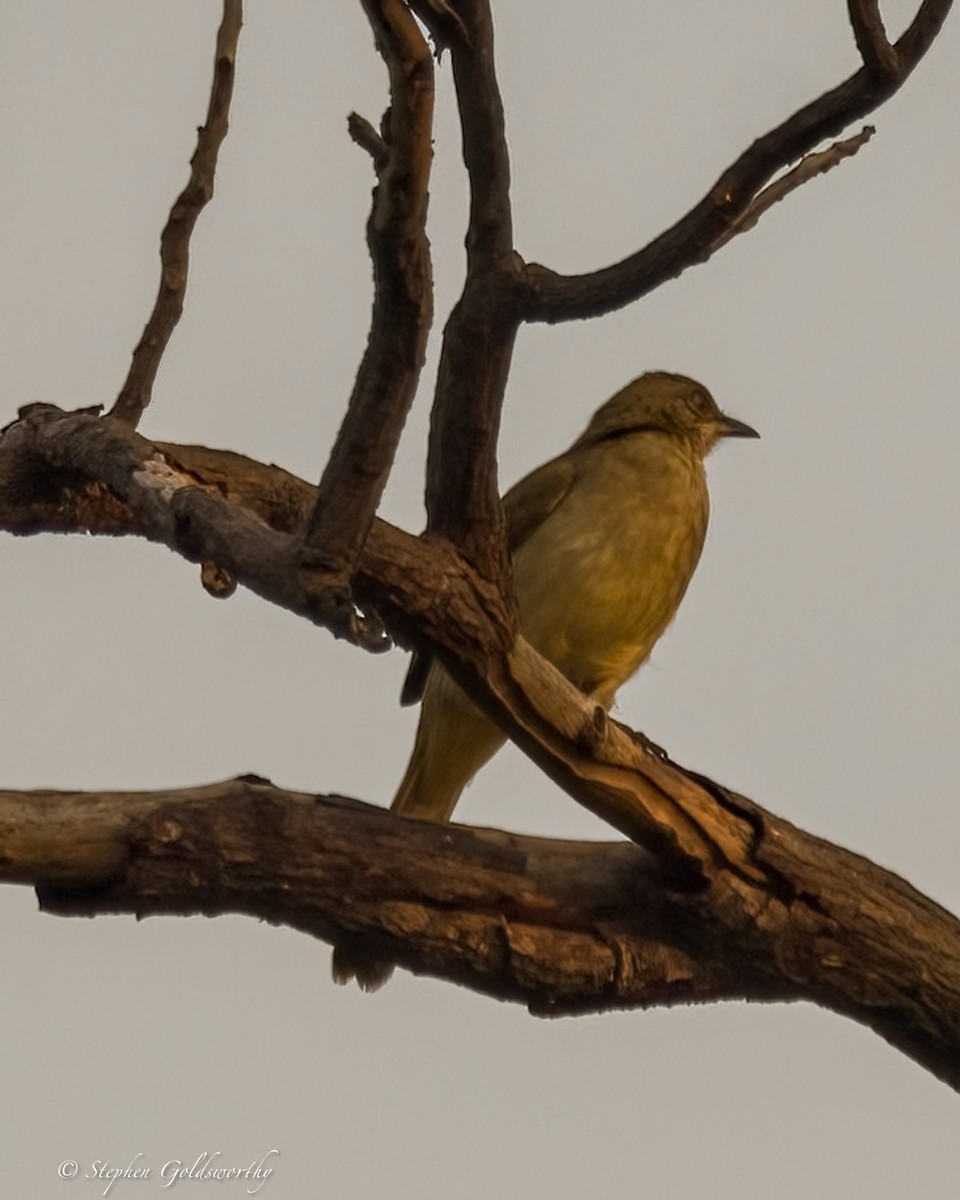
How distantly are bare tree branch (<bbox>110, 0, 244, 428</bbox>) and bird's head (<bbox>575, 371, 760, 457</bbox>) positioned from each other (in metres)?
1.98

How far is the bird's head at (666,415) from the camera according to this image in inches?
271

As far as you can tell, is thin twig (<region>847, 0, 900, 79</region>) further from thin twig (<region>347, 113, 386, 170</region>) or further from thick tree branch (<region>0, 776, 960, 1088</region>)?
thick tree branch (<region>0, 776, 960, 1088</region>)

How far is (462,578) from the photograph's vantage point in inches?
163

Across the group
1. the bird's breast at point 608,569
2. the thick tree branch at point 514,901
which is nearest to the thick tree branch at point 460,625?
the thick tree branch at point 514,901

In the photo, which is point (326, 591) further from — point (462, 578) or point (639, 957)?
point (639, 957)

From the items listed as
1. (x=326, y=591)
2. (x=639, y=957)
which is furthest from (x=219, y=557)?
(x=639, y=957)

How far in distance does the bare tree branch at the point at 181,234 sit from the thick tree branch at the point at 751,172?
1.47 m

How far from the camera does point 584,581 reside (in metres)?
5.96

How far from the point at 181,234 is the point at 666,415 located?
2415 mm

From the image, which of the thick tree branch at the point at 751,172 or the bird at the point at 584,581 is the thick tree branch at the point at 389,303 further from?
the bird at the point at 584,581

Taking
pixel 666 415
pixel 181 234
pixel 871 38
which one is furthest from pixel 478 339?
pixel 666 415

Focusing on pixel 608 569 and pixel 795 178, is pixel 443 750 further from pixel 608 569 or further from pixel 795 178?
pixel 795 178

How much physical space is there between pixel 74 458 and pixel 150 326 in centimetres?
48

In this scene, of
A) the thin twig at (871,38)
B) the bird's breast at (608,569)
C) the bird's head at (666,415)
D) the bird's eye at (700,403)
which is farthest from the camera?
the bird's eye at (700,403)
